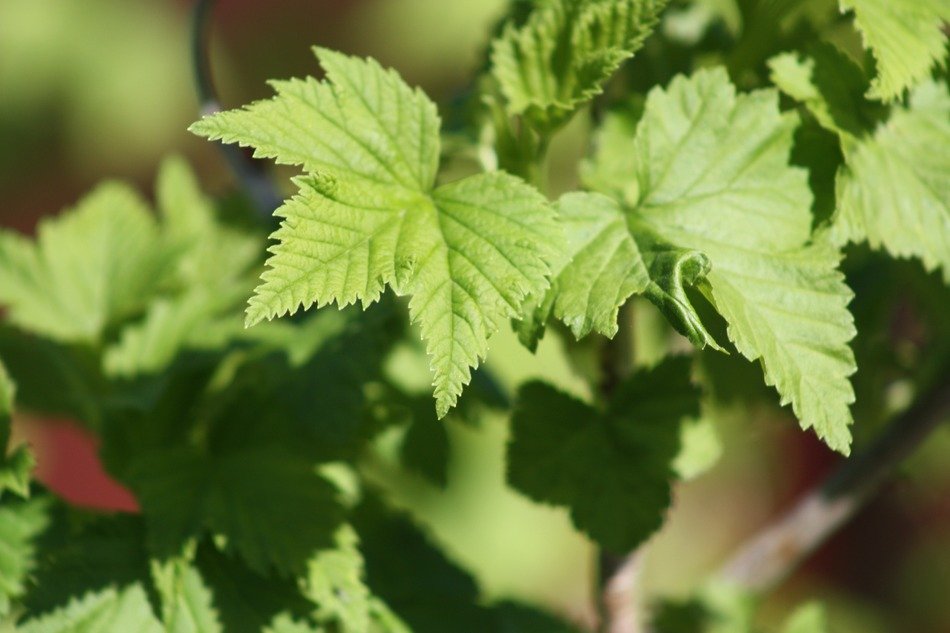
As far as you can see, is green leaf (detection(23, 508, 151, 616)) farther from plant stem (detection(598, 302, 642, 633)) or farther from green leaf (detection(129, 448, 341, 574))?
plant stem (detection(598, 302, 642, 633))

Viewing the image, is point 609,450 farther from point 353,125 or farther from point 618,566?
point 353,125

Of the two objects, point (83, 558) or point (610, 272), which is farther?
point (83, 558)

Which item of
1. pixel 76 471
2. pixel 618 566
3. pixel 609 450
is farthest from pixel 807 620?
pixel 76 471

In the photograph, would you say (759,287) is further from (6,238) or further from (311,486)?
(6,238)

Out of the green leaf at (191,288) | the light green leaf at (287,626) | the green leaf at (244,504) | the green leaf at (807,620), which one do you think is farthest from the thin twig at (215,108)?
the green leaf at (807,620)

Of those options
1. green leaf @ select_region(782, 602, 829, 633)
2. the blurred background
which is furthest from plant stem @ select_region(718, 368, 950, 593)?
the blurred background

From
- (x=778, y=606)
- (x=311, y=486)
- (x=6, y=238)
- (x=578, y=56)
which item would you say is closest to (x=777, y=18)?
(x=578, y=56)

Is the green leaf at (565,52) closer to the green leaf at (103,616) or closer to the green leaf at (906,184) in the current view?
the green leaf at (906,184)

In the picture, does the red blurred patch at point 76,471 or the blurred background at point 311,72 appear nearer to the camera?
the blurred background at point 311,72
